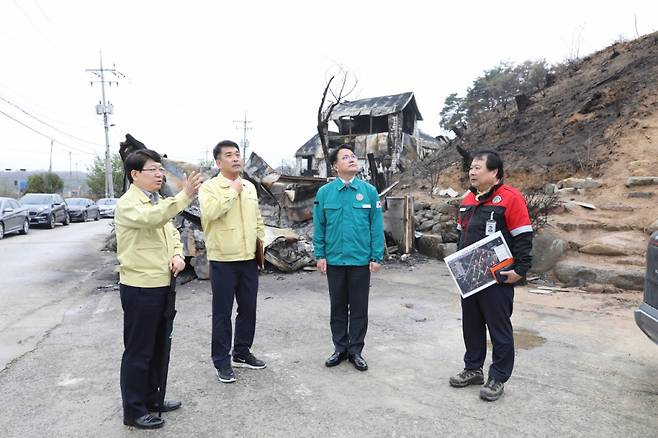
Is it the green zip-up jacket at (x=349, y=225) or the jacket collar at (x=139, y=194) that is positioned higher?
the jacket collar at (x=139, y=194)

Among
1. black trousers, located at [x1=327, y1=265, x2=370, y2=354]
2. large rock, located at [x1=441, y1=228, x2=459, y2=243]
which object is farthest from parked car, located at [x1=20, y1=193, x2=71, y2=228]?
black trousers, located at [x1=327, y1=265, x2=370, y2=354]

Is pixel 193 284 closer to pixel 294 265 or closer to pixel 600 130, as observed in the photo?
pixel 294 265

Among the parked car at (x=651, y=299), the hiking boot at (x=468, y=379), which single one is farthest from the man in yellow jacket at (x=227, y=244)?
the parked car at (x=651, y=299)

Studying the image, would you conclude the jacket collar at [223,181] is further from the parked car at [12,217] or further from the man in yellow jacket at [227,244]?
the parked car at [12,217]

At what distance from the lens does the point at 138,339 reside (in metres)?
2.92

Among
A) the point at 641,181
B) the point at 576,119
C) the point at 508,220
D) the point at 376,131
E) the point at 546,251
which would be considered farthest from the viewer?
the point at 376,131

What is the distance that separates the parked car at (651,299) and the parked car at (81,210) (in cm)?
2495

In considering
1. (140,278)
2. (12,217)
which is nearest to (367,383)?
(140,278)

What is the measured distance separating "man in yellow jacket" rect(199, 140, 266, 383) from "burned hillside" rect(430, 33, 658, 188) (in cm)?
1006

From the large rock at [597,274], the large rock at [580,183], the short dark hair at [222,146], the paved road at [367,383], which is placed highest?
the short dark hair at [222,146]

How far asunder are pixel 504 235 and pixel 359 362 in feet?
5.22

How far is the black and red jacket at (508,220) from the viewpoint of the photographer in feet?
10.7

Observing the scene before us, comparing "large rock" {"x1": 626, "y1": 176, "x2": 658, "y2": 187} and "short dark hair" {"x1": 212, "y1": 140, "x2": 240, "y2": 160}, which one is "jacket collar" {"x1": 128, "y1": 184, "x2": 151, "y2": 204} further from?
"large rock" {"x1": 626, "y1": 176, "x2": 658, "y2": 187}

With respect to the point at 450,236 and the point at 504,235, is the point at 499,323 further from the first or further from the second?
the point at 450,236
